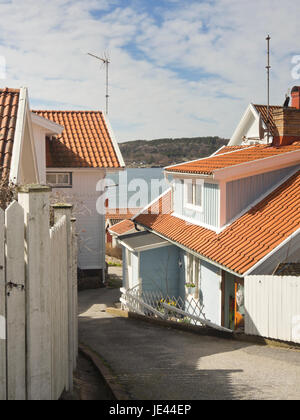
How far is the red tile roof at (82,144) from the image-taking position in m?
21.0

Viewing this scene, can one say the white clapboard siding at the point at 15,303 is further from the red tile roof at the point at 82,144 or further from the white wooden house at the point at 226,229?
the red tile roof at the point at 82,144

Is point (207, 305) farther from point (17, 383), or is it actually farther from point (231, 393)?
point (17, 383)

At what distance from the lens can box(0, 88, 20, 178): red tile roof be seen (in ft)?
27.0

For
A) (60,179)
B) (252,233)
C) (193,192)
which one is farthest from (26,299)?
(60,179)

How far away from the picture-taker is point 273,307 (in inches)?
372

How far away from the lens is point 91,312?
16109 mm

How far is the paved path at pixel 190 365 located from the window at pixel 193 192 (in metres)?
5.35

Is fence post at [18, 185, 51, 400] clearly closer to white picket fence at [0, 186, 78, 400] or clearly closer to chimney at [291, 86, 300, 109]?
white picket fence at [0, 186, 78, 400]

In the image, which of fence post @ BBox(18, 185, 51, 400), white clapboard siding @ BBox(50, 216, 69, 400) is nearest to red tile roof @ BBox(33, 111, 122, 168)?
white clapboard siding @ BBox(50, 216, 69, 400)

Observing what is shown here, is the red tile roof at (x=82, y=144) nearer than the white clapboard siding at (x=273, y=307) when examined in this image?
No

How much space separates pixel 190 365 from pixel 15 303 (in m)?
4.35

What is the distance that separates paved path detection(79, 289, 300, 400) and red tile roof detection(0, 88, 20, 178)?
12.2 ft

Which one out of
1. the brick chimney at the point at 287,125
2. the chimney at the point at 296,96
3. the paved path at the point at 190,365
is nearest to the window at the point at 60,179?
the brick chimney at the point at 287,125
